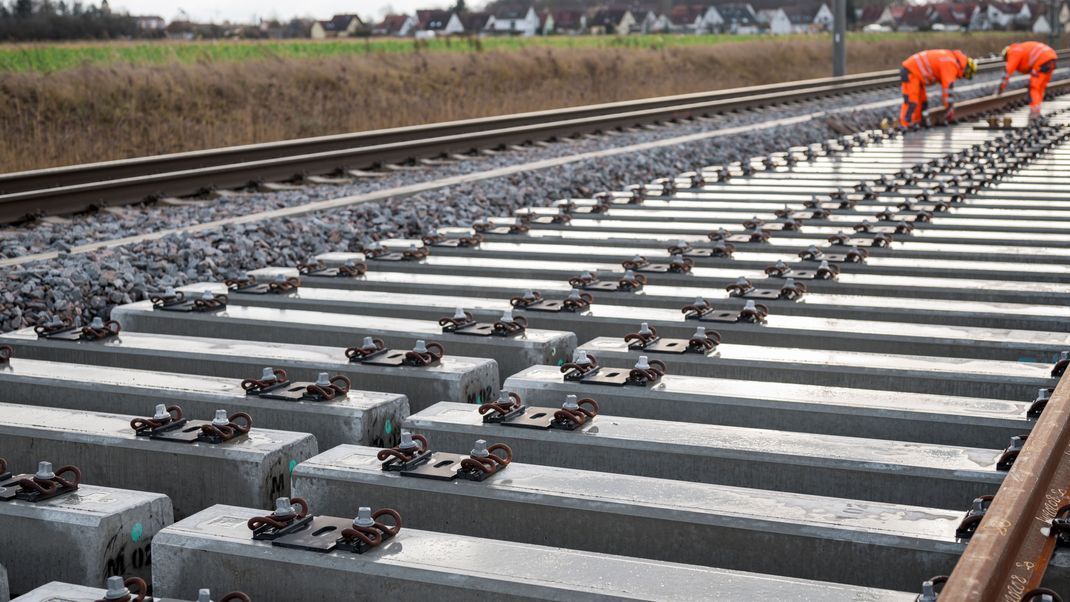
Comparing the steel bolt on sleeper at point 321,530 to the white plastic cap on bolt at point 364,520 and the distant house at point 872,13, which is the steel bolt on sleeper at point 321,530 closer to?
the white plastic cap on bolt at point 364,520

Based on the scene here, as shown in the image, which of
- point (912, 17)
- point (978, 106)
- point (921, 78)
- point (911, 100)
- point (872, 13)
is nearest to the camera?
point (921, 78)

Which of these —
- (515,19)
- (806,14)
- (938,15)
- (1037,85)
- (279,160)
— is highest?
(806,14)

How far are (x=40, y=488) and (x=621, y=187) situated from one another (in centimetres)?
1031

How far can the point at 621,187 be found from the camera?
43.3 feet

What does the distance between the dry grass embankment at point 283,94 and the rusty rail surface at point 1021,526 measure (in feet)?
46.4

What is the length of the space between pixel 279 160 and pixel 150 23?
23063 millimetres

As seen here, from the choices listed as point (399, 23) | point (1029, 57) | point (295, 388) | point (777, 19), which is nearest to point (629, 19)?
point (777, 19)

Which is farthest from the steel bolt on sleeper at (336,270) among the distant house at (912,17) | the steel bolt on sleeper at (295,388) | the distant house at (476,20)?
the distant house at (912,17)

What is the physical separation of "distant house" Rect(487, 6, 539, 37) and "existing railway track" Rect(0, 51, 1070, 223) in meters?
119

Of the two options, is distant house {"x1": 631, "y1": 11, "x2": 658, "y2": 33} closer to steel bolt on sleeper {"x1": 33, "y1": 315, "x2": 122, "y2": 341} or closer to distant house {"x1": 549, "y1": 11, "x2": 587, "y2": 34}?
distant house {"x1": 549, "y1": 11, "x2": 587, "y2": 34}

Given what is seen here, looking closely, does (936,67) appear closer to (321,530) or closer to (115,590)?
(321,530)

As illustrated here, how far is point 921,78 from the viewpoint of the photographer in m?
18.5

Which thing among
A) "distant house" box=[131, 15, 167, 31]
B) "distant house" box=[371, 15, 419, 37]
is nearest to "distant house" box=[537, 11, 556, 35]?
"distant house" box=[371, 15, 419, 37]

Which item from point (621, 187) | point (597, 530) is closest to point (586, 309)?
point (597, 530)
